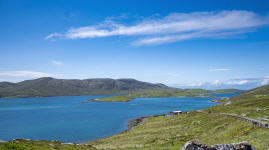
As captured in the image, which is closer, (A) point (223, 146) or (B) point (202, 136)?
(A) point (223, 146)

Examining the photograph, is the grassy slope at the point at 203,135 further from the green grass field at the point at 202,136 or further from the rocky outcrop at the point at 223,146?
the rocky outcrop at the point at 223,146

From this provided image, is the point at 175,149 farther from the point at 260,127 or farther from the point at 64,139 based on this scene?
the point at 64,139

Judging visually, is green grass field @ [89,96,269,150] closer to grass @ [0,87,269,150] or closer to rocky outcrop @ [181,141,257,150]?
grass @ [0,87,269,150]

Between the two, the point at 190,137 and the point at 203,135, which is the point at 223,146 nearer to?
the point at 190,137

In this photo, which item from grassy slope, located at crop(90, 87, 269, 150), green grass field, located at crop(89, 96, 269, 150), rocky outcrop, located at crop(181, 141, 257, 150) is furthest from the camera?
grassy slope, located at crop(90, 87, 269, 150)

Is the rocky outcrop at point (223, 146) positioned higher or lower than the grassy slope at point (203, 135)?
higher

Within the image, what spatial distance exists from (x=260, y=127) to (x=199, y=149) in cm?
2984

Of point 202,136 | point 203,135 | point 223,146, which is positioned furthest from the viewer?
point 203,135

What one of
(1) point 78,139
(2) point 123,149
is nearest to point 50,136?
(1) point 78,139

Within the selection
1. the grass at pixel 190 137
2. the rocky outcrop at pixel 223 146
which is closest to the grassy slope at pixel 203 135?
the grass at pixel 190 137

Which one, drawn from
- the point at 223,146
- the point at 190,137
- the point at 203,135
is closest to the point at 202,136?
the point at 203,135

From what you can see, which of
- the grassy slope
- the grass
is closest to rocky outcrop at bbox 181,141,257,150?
the grass

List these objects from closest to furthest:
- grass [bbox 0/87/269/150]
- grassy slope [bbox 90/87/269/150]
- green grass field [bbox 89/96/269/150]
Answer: grass [bbox 0/87/269/150]
green grass field [bbox 89/96/269/150]
grassy slope [bbox 90/87/269/150]

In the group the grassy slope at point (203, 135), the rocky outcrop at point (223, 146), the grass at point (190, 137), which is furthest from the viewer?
the grassy slope at point (203, 135)
